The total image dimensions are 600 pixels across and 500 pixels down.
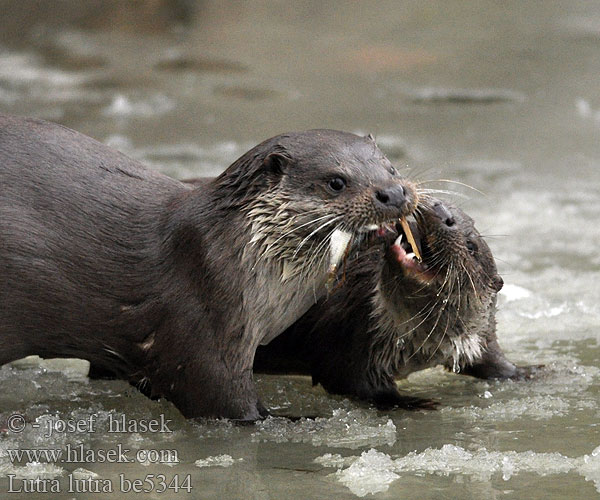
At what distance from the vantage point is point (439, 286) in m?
4.15

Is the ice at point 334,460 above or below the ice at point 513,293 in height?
below

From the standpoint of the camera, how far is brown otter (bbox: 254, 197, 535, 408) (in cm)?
411

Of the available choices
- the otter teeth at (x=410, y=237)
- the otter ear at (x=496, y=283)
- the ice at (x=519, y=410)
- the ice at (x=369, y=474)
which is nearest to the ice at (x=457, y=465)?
the ice at (x=369, y=474)

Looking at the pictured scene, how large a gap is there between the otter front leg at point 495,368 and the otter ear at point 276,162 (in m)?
1.25

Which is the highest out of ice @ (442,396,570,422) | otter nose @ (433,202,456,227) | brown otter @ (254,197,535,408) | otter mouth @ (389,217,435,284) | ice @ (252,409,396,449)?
otter nose @ (433,202,456,227)

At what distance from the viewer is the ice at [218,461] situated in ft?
11.3

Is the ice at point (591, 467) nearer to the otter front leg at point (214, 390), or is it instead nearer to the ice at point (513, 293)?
the otter front leg at point (214, 390)

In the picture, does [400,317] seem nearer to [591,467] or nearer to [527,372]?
[527,372]

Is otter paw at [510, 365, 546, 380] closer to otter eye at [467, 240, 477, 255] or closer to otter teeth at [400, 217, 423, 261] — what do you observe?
otter eye at [467, 240, 477, 255]

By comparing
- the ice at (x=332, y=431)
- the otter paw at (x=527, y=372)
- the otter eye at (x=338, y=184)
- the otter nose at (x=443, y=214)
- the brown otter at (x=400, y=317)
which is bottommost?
the ice at (x=332, y=431)

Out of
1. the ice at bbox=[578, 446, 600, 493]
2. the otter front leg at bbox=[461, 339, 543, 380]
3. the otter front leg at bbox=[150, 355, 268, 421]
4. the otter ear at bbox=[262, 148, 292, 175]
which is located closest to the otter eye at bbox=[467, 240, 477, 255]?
the otter front leg at bbox=[461, 339, 543, 380]

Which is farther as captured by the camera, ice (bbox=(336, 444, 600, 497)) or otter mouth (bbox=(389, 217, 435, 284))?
otter mouth (bbox=(389, 217, 435, 284))

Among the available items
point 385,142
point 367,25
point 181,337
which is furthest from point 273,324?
point 367,25

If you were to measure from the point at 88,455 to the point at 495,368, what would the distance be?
1.74m
